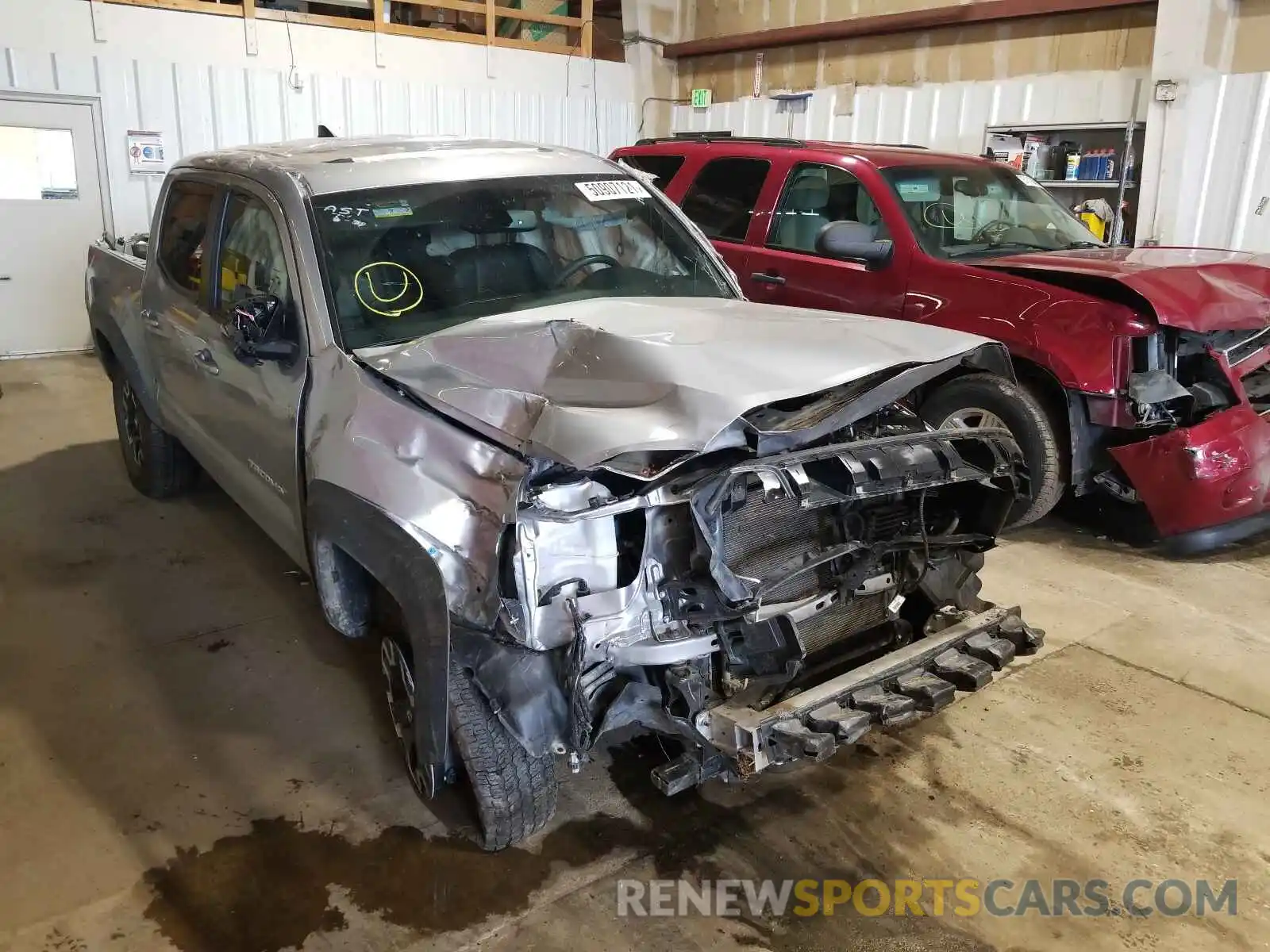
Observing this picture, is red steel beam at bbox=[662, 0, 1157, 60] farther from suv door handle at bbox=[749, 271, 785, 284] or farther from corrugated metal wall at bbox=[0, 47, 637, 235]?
suv door handle at bbox=[749, 271, 785, 284]

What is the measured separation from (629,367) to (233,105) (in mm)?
8300

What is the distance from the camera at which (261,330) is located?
2844 mm

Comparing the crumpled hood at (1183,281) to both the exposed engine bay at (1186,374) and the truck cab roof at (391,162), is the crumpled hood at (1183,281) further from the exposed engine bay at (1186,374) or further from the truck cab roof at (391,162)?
the truck cab roof at (391,162)

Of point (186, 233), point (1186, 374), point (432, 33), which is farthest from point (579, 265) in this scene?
point (432, 33)

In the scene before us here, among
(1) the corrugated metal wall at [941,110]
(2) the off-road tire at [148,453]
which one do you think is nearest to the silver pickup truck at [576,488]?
(2) the off-road tire at [148,453]

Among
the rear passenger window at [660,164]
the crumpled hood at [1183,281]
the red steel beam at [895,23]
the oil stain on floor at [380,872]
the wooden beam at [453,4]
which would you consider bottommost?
the oil stain on floor at [380,872]

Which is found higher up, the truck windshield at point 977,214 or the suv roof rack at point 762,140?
the suv roof rack at point 762,140

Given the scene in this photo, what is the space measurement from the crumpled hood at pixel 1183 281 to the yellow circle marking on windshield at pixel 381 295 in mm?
3051

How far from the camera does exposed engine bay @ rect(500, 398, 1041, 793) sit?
86.1 inches

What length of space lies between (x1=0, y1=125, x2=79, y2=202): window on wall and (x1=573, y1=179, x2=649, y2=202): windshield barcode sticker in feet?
23.4

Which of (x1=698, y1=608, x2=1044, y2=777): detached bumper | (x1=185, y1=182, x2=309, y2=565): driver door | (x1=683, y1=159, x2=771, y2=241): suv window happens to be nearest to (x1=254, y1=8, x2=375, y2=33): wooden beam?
(x1=683, y1=159, x2=771, y2=241): suv window

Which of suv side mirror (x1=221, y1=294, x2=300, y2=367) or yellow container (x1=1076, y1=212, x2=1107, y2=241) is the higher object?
yellow container (x1=1076, y1=212, x2=1107, y2=241)

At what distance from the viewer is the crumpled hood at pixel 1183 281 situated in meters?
4.16

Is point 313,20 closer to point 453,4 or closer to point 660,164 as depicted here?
point 453,4
